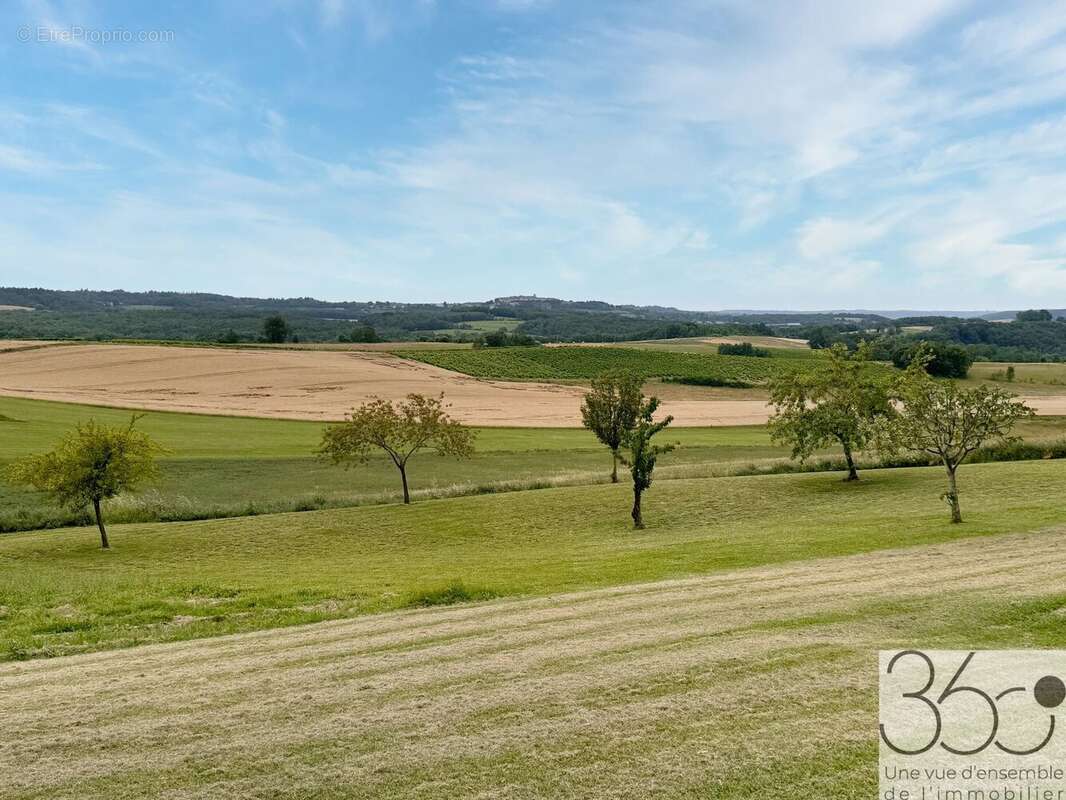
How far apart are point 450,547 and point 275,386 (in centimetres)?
7141

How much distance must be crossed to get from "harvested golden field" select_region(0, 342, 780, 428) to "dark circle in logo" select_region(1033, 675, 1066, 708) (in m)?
60.1

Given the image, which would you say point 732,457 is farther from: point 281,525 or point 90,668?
point 90,668

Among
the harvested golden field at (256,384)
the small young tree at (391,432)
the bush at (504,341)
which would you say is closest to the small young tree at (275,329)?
the harvested golden field at (256,384)

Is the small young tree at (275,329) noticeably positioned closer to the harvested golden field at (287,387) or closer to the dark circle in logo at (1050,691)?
the harvested golden field at (287,387)

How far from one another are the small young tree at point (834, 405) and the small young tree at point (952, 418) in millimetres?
7745

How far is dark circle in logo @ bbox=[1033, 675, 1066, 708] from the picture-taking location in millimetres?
9125

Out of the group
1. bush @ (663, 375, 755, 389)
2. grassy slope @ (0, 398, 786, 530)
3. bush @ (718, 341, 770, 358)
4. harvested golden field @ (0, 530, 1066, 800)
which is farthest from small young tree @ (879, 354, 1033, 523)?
bush @ (718, 341, 770, 358)

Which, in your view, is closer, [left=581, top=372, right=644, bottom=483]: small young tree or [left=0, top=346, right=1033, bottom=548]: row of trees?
[left=0, top=346, right=1033, bottom=548]: row of trees

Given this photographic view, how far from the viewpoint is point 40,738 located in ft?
31.2

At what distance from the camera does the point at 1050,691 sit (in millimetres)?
9383

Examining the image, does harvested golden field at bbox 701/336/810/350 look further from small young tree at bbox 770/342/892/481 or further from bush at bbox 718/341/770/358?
small young tree at bbox 770/342/892/481

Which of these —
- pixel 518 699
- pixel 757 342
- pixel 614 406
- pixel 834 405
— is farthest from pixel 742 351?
pixel 518 699

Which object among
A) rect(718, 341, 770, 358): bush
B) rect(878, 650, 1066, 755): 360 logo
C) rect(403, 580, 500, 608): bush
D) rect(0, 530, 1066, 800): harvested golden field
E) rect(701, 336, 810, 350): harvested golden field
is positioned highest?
rect(701, 336, 810, 350): harvested golden field

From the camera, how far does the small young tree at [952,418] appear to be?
27000 millimetres
